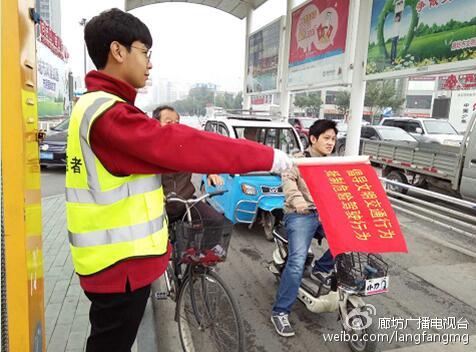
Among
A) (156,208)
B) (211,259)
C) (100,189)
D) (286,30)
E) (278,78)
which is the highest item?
(286,30)

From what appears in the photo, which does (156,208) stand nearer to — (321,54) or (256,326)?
(256,326)

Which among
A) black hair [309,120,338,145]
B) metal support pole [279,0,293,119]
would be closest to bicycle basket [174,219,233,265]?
black hair [309,120,338,145]

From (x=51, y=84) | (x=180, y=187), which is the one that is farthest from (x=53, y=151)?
(x=180, y=187)

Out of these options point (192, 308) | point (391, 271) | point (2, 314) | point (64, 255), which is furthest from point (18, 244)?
point (391, 271)

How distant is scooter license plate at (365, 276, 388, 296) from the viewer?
277cm

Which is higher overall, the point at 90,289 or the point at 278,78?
the point at 278,78

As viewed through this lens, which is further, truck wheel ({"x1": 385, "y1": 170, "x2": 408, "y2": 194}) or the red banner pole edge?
truck wheel ({"x1": 385, "y1": 170, "x2": 408, "y2": 194})

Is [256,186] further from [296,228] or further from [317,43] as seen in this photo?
[317,43]

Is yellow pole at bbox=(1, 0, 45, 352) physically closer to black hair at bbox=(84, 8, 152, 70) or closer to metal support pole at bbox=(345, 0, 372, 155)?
black hair at bbox=(84, 8, 152, 70)

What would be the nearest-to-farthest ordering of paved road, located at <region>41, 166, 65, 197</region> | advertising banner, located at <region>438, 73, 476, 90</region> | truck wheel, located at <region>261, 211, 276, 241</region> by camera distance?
truck wheel, located at <region>261, 211, 276, 241</region> < paved road, located at <region>41, 166, 65, 197</region> < advertising banner, located at <region>438, 73, 476, 90</region>

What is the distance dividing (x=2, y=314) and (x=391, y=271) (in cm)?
440

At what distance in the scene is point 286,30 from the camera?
39.7 ft

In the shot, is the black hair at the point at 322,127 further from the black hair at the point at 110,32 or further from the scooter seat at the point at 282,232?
the black hair at the point at 110,32

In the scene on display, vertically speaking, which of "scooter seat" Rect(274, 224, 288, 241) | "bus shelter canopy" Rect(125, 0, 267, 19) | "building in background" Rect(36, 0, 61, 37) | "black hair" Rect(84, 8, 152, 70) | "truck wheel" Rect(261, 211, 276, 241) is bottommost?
"truck wheel" Rect(261, 211, 276, 241)
